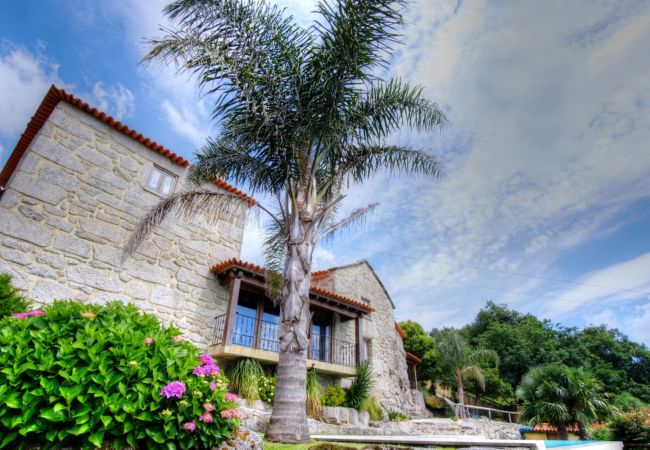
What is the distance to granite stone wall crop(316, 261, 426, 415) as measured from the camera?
551 inches

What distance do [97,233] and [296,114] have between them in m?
5.77

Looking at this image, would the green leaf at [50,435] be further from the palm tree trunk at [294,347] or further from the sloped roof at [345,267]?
the sloped roof at [345,267]

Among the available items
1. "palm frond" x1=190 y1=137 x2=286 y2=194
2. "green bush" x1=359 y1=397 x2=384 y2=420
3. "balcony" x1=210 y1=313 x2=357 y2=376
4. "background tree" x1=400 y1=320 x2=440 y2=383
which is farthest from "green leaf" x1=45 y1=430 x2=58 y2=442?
"background tree" x1=400 y1=320 x2=440 y2=383

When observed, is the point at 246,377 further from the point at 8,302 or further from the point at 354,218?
the point at 8,302

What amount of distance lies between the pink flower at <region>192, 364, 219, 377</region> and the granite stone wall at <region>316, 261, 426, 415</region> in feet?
34.6

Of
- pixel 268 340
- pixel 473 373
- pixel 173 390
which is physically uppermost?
pixel 473 373

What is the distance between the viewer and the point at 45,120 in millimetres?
8273

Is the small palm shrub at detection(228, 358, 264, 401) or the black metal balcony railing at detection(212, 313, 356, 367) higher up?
the black metal balcony railing at detection(212, 313, 356, 367)

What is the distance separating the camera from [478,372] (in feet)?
77.0

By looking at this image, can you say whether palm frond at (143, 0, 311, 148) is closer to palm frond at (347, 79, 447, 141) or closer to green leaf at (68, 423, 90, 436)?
palm frond at (347, 79, 447, 141)

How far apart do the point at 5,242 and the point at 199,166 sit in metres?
4.10

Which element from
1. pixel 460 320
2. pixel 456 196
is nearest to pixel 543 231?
pixel 456 196

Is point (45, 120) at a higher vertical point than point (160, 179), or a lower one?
higher

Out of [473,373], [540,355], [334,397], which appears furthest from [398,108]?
[540,355]
